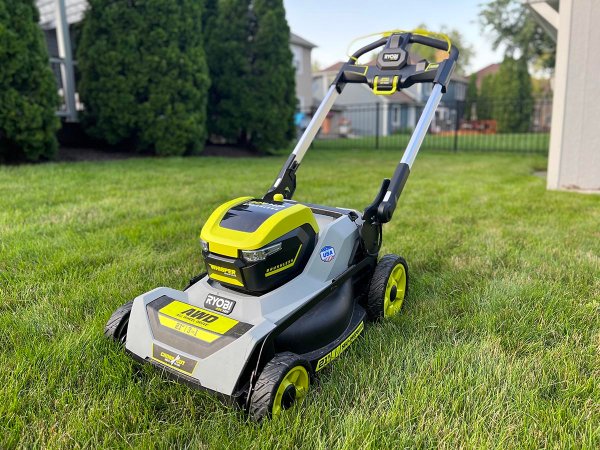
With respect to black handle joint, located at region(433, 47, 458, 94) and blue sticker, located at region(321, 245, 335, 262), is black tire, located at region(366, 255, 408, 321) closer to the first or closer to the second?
blue sticker, located at region(321, 245, 335, 262)

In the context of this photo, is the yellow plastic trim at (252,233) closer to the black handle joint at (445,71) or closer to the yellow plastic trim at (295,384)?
the yellow plastic trim at (295,384)

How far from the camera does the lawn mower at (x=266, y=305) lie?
176cm

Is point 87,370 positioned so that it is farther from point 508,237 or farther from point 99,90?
point 99,90

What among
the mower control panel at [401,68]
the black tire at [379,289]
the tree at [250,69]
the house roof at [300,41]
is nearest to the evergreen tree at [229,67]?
the tree at [250,69]

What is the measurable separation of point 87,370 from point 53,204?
360cm

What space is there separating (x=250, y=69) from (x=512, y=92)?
978 inches

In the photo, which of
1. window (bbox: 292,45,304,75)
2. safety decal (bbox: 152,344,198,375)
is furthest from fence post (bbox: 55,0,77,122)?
window (bbox: 292,45,304,75)

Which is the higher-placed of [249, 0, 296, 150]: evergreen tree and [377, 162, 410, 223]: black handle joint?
[249, 0, 296, 150]: evergreen tree

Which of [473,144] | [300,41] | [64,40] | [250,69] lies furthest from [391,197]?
[300,41]

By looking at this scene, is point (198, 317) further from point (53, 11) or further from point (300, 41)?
point (300, 41)

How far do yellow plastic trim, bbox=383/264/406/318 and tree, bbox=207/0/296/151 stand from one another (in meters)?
Answer: 10.4

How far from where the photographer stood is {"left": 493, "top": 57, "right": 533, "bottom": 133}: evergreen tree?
3014 centimetres

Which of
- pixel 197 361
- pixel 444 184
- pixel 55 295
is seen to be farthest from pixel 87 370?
pixel 444 184

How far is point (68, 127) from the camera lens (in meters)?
10.3
